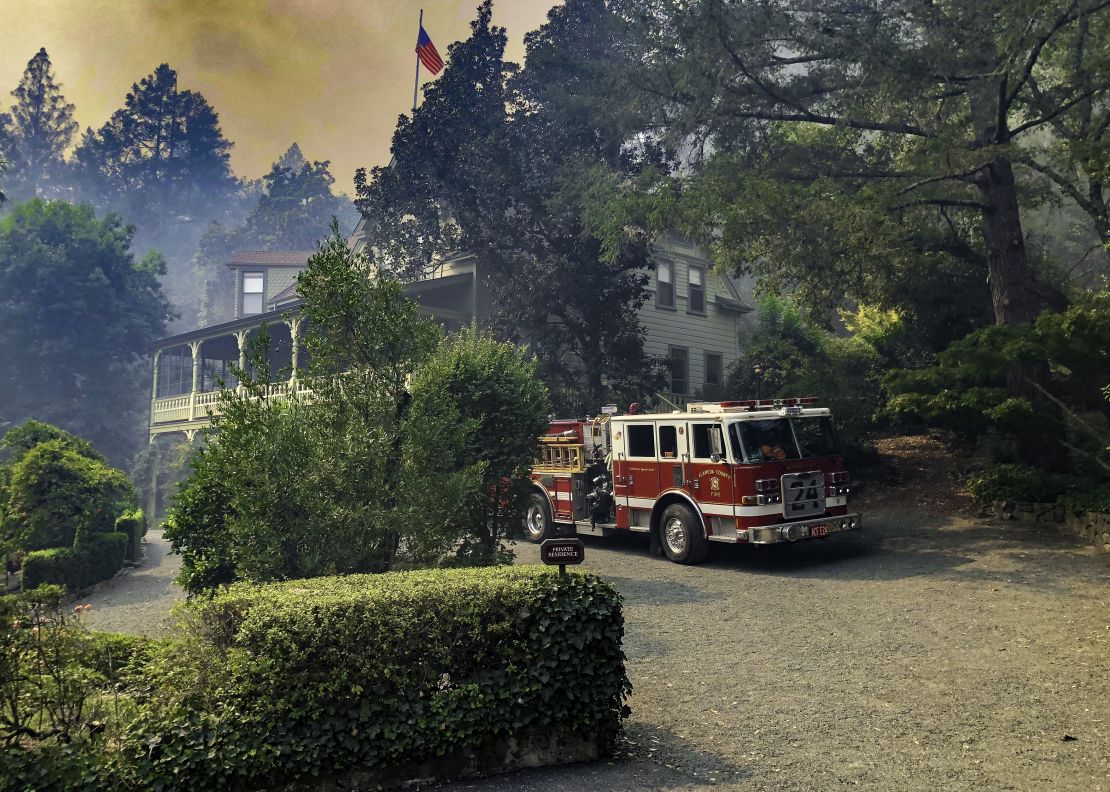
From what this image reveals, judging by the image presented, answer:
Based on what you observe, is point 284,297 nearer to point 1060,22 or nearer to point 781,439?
point 781,439

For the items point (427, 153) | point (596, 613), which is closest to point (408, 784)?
point (596, 613)

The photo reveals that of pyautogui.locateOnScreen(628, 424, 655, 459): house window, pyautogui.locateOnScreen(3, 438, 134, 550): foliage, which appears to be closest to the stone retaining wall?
pyautogui.locateOnScreen(628, 424, 655, 459): house window

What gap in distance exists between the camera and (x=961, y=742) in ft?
18.8

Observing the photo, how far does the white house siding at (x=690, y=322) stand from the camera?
2991cm

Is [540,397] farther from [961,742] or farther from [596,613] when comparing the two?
[961,742]

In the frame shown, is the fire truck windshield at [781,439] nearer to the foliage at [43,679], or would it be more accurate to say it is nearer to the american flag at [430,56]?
the foliage at [43,679]

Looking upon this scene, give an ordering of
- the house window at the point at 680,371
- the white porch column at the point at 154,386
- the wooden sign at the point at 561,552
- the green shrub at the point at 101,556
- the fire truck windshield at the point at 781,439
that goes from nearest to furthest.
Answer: the wooden sign at the point at 561,552 < the fire truck windshield at the point at 781,439 < the green shrub at the point at 101,556 < the house window at the point at 680,371 < the white porch column at the point at 154,386

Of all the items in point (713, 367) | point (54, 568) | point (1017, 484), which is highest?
point (713, 367)

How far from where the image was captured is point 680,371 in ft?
102

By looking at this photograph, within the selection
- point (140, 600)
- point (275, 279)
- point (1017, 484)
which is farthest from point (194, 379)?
point (1017, 484)

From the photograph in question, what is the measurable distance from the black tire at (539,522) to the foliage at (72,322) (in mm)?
37995

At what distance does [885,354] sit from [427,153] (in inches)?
603

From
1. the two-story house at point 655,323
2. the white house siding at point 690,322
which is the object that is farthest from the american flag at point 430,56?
the white house siding at point 690,322

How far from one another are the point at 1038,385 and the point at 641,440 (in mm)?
7140
